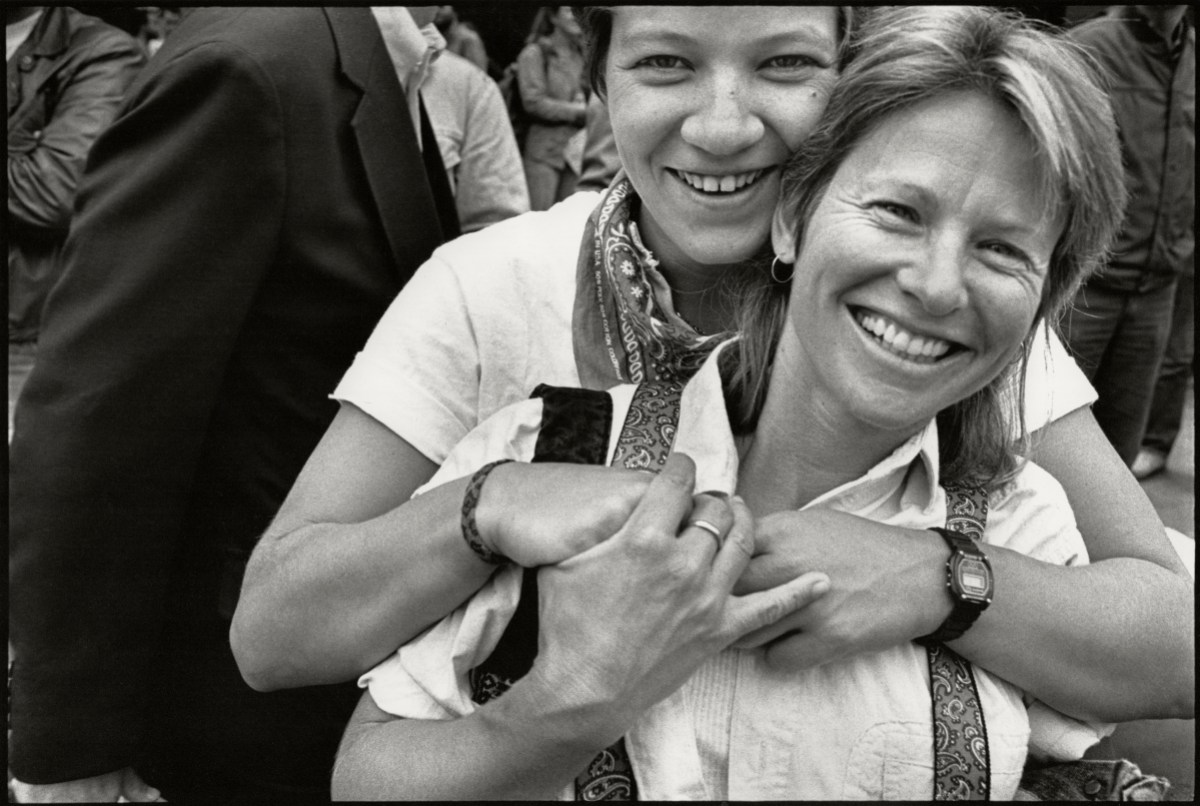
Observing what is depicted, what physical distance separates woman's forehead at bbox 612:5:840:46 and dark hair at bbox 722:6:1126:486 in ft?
0.17

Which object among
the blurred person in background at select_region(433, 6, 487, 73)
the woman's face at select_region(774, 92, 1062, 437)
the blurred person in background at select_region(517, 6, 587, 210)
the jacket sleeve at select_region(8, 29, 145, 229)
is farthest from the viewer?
the blurred person in background at select_region(517, 6, 587, 210)

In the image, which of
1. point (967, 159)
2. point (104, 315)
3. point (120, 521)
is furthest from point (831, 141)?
point (120, 521)

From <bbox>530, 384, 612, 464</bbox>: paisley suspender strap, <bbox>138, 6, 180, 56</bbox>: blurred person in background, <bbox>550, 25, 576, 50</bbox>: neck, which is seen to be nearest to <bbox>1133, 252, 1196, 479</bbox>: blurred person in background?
<bbox>550, 25, 576, 50</bbox>: neck

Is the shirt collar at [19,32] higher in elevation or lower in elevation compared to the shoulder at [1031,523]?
lower

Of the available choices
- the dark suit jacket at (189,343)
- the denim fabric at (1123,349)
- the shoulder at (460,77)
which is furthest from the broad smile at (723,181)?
→ the shoulder at (460,77)

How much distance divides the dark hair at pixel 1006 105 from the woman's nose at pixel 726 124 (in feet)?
0.23

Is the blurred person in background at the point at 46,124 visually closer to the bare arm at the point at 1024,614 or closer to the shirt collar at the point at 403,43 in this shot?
the shirt collar at the point at 403,43

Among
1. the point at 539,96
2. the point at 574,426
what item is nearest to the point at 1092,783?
the point at 574,426

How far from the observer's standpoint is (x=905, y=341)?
1.38 metres

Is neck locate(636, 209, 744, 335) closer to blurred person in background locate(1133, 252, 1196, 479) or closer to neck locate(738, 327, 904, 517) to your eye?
neck locate(738, 327, 904, 517)

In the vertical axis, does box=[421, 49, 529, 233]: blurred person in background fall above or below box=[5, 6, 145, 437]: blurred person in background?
below

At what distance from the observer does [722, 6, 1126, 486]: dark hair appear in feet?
4.47

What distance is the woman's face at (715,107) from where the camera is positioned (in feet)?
5.07

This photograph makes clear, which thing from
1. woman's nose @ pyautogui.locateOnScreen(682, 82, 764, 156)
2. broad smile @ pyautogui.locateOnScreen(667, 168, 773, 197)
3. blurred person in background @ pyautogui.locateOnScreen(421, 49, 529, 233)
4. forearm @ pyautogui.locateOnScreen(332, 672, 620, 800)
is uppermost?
woman's nose @ pyautogui.locateOnScreen(682, 82, 764, 156)
